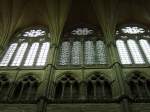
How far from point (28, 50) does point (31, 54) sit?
732 mm

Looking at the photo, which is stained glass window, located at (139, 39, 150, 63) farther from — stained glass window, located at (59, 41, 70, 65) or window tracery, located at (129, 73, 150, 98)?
stained glass window, located at (59, 41, 70, 65)

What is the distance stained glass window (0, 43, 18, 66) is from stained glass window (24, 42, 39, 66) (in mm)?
1333

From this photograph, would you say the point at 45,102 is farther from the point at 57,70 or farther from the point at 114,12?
the point at 114,12

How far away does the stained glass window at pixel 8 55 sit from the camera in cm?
1834

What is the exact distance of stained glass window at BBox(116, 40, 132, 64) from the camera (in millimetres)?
17859

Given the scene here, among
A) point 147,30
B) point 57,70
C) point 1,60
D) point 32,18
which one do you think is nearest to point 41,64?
point 57,70

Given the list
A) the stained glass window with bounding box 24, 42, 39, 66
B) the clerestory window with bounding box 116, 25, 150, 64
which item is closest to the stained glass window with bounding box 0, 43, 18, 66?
the stained glass window with bounding box 24, 42, 39, 66

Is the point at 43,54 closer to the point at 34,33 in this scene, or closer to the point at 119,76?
the point at 34,33

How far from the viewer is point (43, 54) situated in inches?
752

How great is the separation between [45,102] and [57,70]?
11.0 ft

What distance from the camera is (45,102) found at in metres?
13.9

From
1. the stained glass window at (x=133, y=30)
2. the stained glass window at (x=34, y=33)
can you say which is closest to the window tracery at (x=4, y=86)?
the stained glass window at (x=34, y=33)

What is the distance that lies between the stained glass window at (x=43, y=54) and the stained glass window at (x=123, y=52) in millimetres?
5375

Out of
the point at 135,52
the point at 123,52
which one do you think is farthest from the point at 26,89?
the point at 135,52
